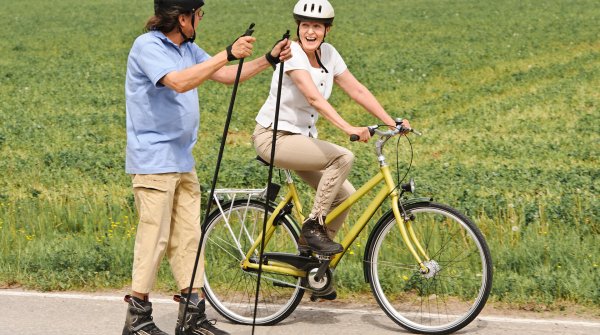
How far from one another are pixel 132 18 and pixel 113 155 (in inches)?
1286

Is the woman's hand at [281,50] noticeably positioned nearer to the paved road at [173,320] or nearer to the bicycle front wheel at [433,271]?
the bicycle front wheel at [433,271]

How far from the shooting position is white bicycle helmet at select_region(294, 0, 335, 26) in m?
6.43

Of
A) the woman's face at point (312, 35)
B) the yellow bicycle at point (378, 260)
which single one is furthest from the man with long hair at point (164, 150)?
the yellow bicycle at point (378, 260)

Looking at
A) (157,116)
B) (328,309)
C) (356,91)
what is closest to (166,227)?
(157,116)

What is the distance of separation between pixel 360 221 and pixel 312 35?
121 centimetres

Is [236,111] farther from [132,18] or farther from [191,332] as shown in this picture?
[132,18]

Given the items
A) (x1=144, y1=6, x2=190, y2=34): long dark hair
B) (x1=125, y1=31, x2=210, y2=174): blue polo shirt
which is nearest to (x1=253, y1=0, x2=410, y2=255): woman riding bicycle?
(x1=125, y1=31, x2=210, y2=174): blue polo shirt

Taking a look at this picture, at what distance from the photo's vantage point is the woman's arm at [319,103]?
20.5ft

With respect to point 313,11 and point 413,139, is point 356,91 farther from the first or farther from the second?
point 413,139

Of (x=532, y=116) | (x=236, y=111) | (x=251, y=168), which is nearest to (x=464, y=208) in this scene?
(x=251, y=168)

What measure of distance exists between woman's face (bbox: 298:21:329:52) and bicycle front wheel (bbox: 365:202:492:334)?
1.16 meters

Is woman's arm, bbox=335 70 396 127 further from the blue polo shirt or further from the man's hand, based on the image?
the man's hand

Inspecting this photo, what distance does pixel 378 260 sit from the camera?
6.92m

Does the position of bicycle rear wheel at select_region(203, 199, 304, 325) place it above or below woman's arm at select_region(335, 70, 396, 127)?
below
